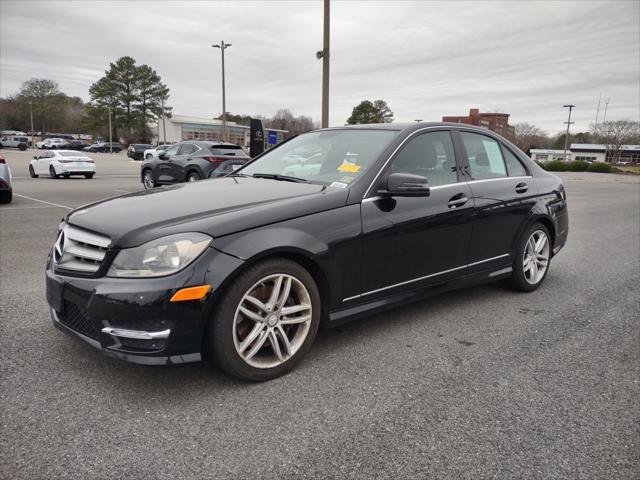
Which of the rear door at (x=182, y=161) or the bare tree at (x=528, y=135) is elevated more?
the bare tree at (x=528, y=135)

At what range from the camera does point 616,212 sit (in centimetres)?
1259

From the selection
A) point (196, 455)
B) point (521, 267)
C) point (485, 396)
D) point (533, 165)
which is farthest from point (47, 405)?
point (533, 165)

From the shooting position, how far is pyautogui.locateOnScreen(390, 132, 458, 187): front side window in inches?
144

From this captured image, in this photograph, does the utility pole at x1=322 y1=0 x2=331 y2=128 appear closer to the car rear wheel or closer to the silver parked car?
the car rear wheel

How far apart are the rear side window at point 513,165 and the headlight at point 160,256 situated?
3.18 m

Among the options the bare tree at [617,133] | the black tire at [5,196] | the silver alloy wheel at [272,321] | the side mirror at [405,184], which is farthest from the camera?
the bare tree at [617,133]

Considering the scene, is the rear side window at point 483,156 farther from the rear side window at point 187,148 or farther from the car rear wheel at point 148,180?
the car rear wheel at point 148,180

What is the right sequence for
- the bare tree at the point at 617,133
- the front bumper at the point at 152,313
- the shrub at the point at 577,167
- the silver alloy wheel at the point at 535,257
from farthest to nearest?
the bare tree at the point at 617,133
the shrub at the point at 577,167
the silver alloy wheel at the point at 535,257
the front bumper at the point at 152,313

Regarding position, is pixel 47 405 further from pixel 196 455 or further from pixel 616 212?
pixel 616 212

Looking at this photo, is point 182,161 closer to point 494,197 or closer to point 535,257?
point 535,257

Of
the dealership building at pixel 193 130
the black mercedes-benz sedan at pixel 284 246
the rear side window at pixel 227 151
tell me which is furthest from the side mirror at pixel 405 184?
the dealership building at pixel 193 130

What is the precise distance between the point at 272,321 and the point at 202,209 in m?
0.77

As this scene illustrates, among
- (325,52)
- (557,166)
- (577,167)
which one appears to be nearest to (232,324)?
(325,52)

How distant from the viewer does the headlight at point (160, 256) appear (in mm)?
2555
